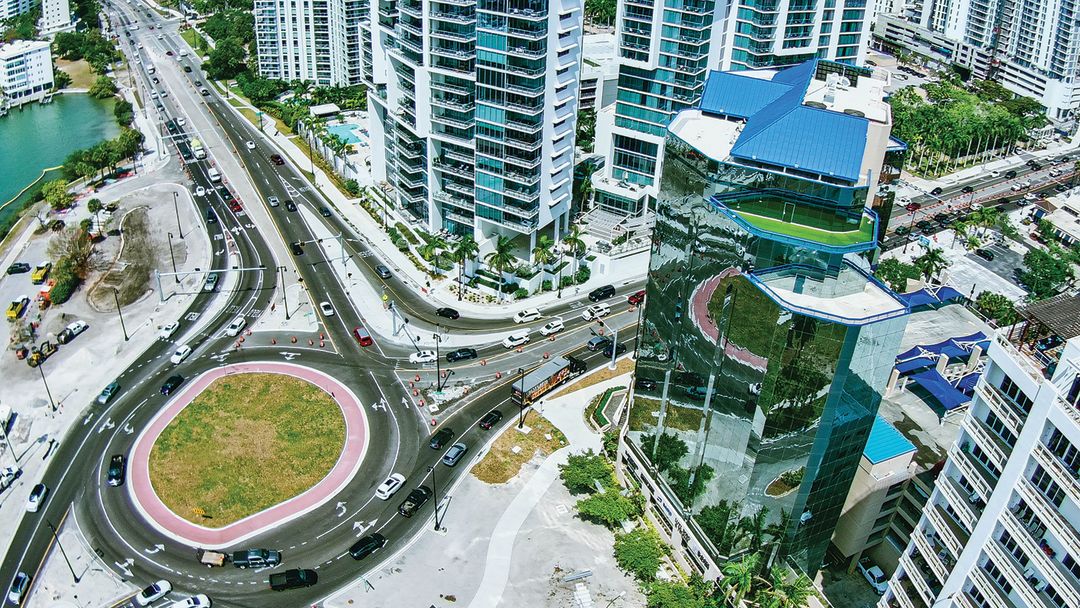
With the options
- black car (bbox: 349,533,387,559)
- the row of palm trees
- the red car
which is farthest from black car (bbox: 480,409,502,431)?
the row of palm trees

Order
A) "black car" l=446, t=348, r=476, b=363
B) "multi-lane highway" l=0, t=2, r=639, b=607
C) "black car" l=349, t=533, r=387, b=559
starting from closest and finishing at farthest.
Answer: "multi-lane highway" l=0, t=2, r=639, b=607, "black car" l=349, t=533, r=387, b=559, "black car" l=446, t=348, r=476, b=363

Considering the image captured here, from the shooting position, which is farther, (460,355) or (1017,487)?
(460,355)

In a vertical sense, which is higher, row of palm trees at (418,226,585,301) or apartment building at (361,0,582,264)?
apartment building at (361,0,582,264)

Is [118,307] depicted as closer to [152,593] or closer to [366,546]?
[152,593]

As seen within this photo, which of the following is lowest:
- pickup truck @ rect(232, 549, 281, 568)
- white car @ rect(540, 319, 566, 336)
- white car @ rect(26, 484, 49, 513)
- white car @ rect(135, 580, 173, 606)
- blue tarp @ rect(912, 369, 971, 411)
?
white car @ rect(135, 580, 173, 606)

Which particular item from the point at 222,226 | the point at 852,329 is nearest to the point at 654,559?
the point at 852,329

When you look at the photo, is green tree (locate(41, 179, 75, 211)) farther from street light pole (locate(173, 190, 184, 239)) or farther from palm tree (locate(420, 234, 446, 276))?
palm tree (locate(420, 234, 446, 276))

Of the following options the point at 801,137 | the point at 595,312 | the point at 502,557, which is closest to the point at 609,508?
the point at 502,557
